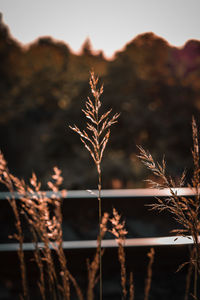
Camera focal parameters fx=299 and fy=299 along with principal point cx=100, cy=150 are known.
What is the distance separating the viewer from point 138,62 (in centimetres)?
1163

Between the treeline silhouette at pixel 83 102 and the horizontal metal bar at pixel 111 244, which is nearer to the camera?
the horizontal metal bar at pixel 111 244

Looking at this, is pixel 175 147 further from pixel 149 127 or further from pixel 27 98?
pixel 27 98

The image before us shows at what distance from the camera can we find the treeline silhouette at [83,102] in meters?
11.0

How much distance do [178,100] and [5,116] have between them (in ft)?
22.5

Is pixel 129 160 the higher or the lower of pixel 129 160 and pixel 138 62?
the lower

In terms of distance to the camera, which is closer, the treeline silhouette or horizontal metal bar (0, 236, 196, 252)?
horizontal metal bar (0, 236, 196, 252)

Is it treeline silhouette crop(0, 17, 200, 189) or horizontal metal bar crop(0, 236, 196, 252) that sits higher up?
treeline silhouette crop(0, 17, 200, 189)

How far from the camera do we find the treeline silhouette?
36.2ft

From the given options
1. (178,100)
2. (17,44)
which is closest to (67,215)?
(178,100)

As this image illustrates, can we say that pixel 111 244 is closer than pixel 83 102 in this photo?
Yes

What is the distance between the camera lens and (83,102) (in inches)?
443

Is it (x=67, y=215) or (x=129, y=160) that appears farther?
(x=129, y=160)

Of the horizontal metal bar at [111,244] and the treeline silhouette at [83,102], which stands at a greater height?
the treeline silhouette at [83,102]

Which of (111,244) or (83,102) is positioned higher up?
(83,102)
